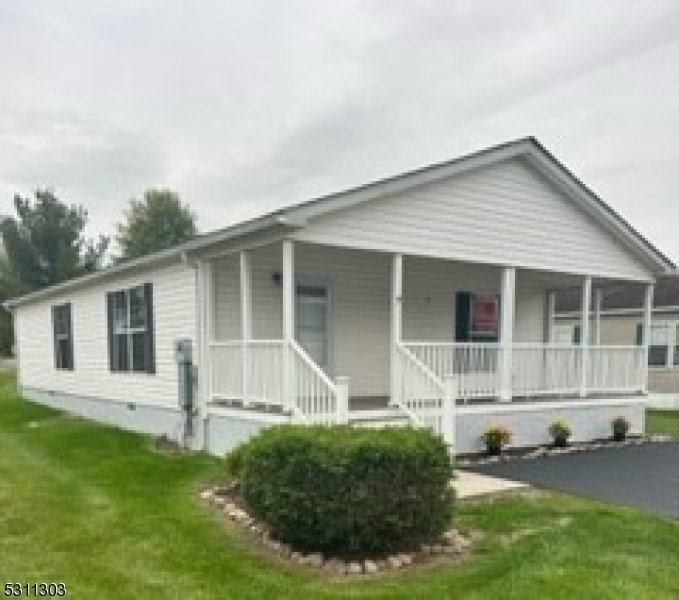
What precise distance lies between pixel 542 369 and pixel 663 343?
1136cm

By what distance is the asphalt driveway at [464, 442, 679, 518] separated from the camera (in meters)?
7.30

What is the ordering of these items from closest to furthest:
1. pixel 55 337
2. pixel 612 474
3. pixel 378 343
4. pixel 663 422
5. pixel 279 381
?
pixel 279 381 < pixel 612 474 < pixel 378 343 < pixel 663 422 < pixel 55 337

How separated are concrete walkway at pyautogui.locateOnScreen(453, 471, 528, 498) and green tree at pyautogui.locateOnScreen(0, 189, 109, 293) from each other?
35.6 meters

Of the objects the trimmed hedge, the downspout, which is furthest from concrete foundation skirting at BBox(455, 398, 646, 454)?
the trimmed hedge

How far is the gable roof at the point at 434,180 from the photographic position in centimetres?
813

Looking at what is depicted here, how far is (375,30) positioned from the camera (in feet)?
37.7

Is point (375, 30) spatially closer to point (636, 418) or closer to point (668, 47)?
point (668, 47)

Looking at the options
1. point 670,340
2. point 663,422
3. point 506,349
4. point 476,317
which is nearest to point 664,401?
point 670,340

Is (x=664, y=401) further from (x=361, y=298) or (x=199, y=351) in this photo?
(x=199, y=351)

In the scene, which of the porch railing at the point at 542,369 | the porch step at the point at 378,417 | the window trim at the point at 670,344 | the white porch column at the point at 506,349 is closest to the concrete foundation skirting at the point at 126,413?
the porch step at the point at 378,417

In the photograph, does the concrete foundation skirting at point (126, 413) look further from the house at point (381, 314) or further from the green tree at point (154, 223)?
the green tree at point (154, 223)

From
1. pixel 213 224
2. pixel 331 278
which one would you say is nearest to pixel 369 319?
pixel 331 278

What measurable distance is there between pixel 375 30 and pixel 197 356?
6769 millimetres

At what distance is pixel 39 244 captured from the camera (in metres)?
38.7
